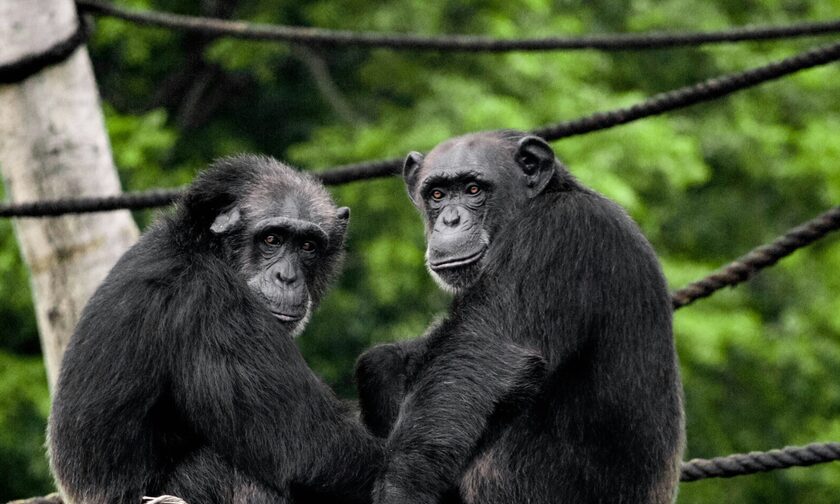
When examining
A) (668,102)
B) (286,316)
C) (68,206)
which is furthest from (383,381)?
(668,102)

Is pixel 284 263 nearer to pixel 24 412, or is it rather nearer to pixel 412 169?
pixel 412 169

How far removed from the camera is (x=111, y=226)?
617 cm

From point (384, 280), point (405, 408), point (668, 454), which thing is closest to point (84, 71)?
point (405, 408)

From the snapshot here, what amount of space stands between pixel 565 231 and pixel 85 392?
6.27 ft

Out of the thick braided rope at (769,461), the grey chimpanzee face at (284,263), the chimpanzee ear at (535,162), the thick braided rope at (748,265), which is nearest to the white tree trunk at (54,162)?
the grey chimpanzee face at (284,263)

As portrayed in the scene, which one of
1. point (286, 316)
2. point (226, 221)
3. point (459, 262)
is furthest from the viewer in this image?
point (226, 221)

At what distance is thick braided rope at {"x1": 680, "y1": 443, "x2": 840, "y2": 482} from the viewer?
4895mm

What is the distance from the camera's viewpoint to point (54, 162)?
6.01 metres

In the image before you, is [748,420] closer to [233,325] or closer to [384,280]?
[384,280]

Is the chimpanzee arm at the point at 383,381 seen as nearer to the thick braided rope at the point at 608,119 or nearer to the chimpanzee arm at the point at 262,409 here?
the chimpanzee arm at the point at 262,409

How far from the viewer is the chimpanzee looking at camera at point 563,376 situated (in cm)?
450

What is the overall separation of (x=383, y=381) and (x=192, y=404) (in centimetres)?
94

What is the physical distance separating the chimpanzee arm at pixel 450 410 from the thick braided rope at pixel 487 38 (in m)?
2.88

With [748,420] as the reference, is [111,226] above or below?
above
